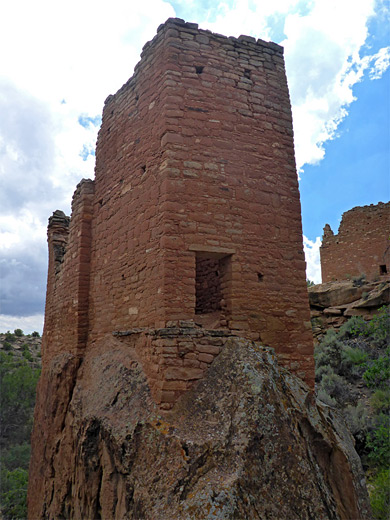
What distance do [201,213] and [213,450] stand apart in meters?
2.97

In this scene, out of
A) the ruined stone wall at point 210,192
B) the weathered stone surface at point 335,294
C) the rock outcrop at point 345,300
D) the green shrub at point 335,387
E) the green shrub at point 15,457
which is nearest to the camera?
the ruined stone wall at point 210,192

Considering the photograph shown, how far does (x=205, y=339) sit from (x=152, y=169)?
268 centimetres

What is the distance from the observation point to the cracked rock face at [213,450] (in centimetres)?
339

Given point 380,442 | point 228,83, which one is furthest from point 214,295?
point 380,442

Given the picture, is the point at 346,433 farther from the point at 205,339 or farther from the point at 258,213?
the point at 258,213

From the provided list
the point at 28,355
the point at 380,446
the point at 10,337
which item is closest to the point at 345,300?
the point at 380,446

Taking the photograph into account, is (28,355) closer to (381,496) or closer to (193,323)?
(381,496)

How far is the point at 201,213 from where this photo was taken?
5148 millimetres

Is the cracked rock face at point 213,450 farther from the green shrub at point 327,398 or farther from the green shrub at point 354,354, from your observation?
the green shrub at point 354,354

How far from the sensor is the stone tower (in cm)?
484

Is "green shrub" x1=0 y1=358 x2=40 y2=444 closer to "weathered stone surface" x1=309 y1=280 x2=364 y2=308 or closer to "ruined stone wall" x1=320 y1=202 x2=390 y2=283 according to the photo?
"weathered stone surface" x1=309 y1=280 x2=364 y2=308

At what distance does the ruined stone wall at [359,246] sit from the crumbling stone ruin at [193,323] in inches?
487

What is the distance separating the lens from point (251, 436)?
3627 millimetres

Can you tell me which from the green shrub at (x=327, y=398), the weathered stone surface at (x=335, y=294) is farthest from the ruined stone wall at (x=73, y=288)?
the weathered stone surface at (x=335, y=294)
